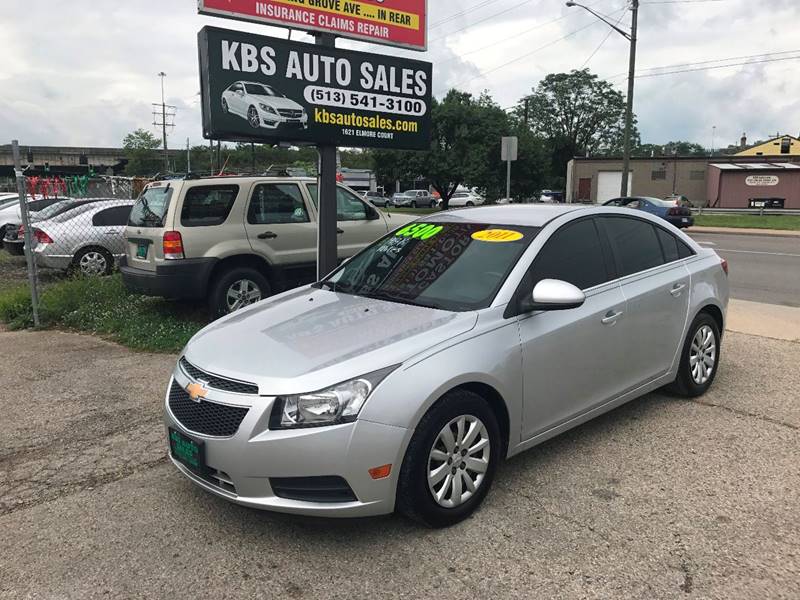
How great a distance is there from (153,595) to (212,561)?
300mm

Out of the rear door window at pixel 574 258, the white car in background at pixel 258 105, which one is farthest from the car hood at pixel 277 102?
the rear door window at pixel 574 258

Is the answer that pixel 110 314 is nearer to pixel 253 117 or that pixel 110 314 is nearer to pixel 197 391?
pixel 253 117

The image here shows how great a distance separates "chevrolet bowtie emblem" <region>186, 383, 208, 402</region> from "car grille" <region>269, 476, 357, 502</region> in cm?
56

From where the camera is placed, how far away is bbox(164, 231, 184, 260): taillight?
23.6ft

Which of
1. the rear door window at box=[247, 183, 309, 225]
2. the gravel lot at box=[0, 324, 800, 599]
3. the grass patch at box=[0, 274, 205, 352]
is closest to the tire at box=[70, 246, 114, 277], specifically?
the grass patch at box=[0, 274, 205, 352]

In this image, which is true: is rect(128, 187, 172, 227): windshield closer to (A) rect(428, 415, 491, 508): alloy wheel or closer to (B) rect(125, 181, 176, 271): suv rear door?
(B) rect(125, 181, 176, 271): suv rear door

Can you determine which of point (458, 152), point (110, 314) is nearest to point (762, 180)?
point (458, 152)

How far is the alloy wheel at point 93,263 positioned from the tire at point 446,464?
1036 cm

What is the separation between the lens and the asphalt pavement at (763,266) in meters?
10.2

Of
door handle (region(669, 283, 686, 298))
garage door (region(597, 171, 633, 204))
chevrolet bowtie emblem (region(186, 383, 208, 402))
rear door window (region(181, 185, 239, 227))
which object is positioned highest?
garage door (region(597, 171, 633, 204))

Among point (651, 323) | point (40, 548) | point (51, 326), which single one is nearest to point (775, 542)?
point (651, 323)

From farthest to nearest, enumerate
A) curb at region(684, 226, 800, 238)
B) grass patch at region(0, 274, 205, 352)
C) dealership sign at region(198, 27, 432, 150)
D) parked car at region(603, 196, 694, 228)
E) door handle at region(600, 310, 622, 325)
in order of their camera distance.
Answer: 1. parked car at region(603, 196, 694, 228)
2. curb at region(684, 226, 800, 238)
3. grass patch at region(0, 274, 205, 352)
4. dealership sign at region(198, 27, 432, 150)
5. door handle at region(600, 310, 622, 325)

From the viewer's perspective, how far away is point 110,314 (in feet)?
26.2

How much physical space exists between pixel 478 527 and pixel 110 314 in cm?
631
